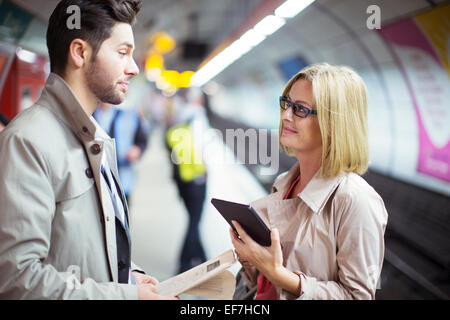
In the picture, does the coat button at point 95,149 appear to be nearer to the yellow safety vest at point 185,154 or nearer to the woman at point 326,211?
the woman at point 326,211

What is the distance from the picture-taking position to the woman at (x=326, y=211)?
1.62m

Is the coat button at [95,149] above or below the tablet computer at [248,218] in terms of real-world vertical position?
above

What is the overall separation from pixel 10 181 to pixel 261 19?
312 cm

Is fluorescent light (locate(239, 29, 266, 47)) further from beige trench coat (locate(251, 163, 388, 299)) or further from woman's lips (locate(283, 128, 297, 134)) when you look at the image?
beige trench coat (locate(251, 163, 388, 299))

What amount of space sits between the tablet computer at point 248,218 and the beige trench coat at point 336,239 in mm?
176

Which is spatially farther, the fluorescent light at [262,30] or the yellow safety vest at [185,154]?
the yellow safety vest at [185,154]

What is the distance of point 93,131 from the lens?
1.53 metres

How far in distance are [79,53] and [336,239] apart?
1360mm

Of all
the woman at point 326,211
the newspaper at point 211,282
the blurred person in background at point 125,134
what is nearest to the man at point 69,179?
the newspaper at point 211,282

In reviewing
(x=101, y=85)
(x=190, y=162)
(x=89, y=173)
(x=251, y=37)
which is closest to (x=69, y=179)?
(x=89, y=173)

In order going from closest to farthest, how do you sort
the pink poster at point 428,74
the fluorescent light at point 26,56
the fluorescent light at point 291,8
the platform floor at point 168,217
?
the fluorescent light at point 291,8 < the fluorescent light at point 26,56 < the platform floor at point 168,217 < the pink poster at point 428,74

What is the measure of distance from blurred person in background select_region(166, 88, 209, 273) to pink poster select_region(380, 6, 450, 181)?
11.0ft

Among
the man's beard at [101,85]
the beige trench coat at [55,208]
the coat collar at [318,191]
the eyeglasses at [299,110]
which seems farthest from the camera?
the eyeglasses at [299,110]

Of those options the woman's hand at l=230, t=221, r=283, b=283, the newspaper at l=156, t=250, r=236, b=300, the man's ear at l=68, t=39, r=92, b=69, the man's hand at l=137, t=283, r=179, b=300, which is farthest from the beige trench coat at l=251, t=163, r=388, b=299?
the man's ear at l=68, t=39, r=92, b=69
